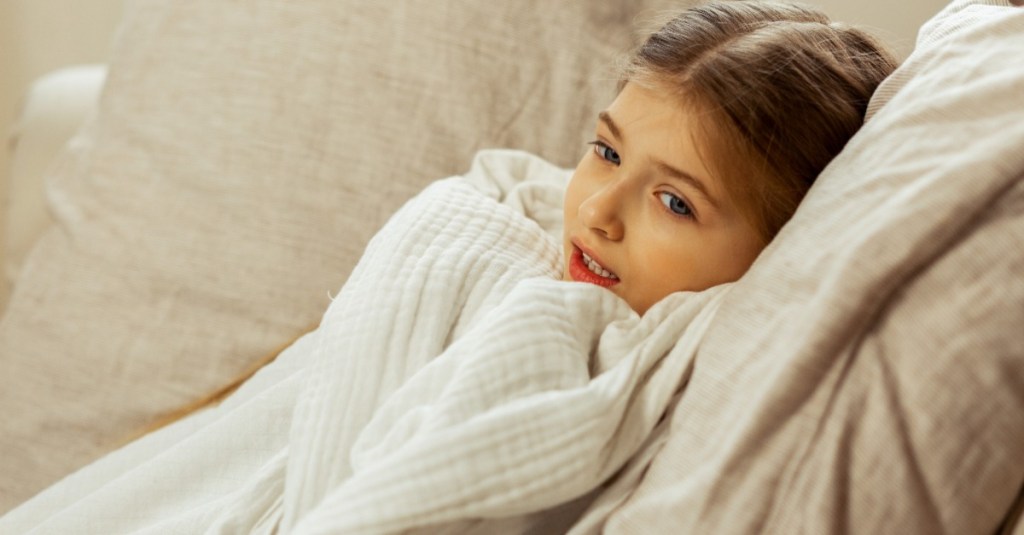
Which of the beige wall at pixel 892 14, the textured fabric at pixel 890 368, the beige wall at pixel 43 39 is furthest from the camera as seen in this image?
the beige wall at pixel 43 39

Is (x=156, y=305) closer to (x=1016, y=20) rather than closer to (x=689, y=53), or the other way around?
(x=689, y=53)

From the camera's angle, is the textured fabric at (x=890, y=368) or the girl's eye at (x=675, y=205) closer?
the textured fabric at (x=890, y=368)

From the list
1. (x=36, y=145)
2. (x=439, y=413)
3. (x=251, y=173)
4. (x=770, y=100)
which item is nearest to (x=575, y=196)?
(x=770, y=100)

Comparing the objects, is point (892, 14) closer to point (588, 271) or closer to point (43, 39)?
point (588, 271)

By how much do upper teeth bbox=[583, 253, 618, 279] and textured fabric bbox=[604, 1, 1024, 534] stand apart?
204 millimetres

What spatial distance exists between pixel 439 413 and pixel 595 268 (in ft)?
0.82

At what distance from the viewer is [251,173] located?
3.83 feet

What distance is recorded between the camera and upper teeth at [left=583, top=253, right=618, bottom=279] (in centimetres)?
86

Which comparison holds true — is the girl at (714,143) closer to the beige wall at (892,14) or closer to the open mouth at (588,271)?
the open mouth at (588,271)

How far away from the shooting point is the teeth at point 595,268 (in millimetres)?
857

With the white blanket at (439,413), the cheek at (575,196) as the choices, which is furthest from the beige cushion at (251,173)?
the cheek at (575,196)

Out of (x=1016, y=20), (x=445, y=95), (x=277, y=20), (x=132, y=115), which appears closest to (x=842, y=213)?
(x=1016, y=20)

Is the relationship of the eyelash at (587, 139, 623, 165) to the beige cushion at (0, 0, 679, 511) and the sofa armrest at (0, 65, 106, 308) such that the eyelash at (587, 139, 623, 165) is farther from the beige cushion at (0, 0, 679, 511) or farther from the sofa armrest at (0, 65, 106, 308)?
the sofa armrest at (0, 65, 106, 308)

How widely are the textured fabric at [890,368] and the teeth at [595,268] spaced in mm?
204
